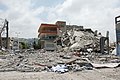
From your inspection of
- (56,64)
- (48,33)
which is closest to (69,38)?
(48,33)

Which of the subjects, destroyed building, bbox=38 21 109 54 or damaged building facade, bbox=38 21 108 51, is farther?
damaged building facade, bbox=38 21 108 51

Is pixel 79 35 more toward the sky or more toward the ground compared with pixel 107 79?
more toward the sky

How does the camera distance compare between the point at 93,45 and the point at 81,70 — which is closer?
the point at 81,70

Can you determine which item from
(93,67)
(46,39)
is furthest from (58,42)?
(93,67)

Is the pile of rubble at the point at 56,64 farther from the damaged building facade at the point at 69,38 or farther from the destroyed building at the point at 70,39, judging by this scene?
the damaged building facade at the point at 69,38

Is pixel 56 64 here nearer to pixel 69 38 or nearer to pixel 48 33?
pixel 69 38

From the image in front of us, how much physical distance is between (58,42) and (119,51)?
37.3 m

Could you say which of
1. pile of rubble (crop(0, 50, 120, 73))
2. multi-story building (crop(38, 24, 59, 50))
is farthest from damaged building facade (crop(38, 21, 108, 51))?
pile of rubble (crop(0, 50, 120, 73))

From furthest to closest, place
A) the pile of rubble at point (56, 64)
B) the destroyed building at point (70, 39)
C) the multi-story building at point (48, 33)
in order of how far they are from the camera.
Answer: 1. the multi-story building at point (48, 33)
2. the destroyed building at point (70, 39)
3. the pile of rubble at point (56, 64)

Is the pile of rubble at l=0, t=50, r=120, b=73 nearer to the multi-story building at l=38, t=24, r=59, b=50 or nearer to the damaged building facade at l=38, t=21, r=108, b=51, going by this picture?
the damaged building facade at l=38, t=21, r=108, b=51

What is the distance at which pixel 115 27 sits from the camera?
34375 millimetres

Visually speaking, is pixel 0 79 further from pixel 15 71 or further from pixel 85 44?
pixel 85 44

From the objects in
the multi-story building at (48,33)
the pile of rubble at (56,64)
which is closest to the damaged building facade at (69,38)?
the multi-story building at (48,33)

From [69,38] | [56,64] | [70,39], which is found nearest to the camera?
[56,64]
